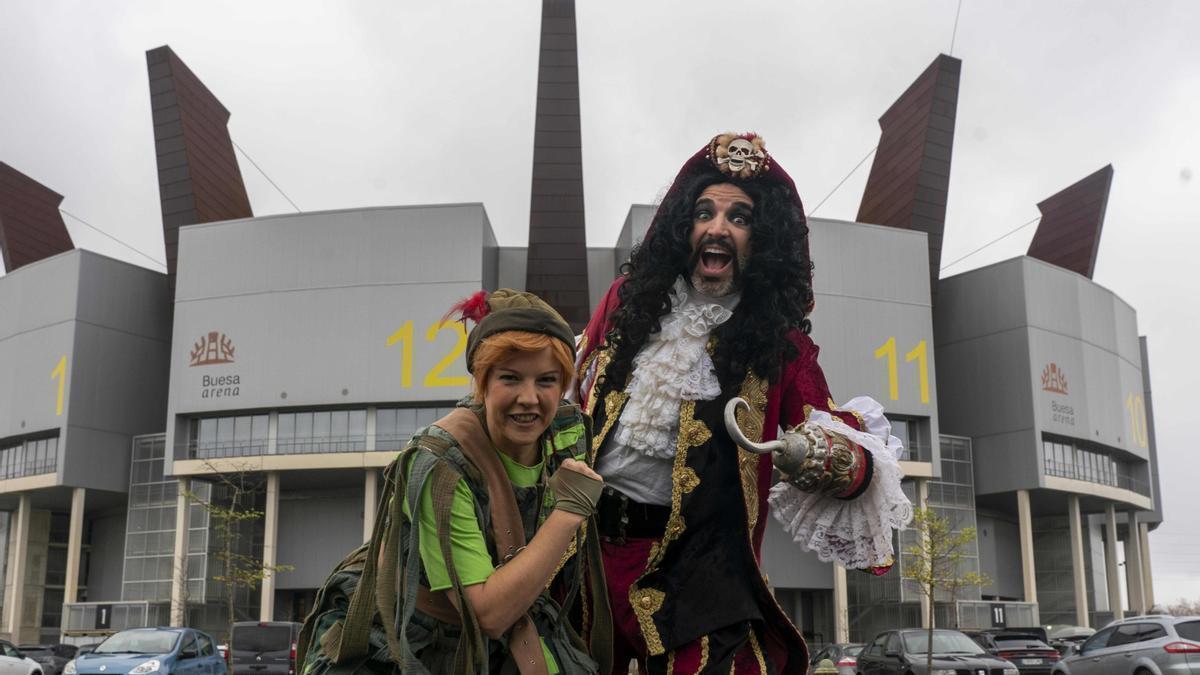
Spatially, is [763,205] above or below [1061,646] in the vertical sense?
above

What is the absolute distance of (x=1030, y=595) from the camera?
136ft

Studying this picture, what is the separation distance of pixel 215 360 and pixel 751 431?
3704cm

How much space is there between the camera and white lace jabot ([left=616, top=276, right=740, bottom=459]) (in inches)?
121

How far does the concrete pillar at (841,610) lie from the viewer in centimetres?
3838

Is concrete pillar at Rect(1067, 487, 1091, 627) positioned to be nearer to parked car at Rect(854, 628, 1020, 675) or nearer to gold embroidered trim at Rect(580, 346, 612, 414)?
parked car at Rect(854, 628, 1020, 675)

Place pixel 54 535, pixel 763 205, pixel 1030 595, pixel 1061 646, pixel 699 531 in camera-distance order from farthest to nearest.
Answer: pixel 54 535
pixel 1030 595
pixel 1061 646
pixel 763 205
pixel 699 531

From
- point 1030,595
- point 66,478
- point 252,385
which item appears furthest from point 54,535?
point 1030,595

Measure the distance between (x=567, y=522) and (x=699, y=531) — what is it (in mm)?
803

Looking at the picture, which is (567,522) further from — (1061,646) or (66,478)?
(66,478)

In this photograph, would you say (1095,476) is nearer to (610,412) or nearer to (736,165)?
(736,165)

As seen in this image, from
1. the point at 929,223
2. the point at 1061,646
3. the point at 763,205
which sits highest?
the point at 929,223

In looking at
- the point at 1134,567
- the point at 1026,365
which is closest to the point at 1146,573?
the point at 1134,567

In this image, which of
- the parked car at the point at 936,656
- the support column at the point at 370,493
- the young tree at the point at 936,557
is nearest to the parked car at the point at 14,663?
the parked car at the point at 936,656

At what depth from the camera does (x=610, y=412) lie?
315cm
